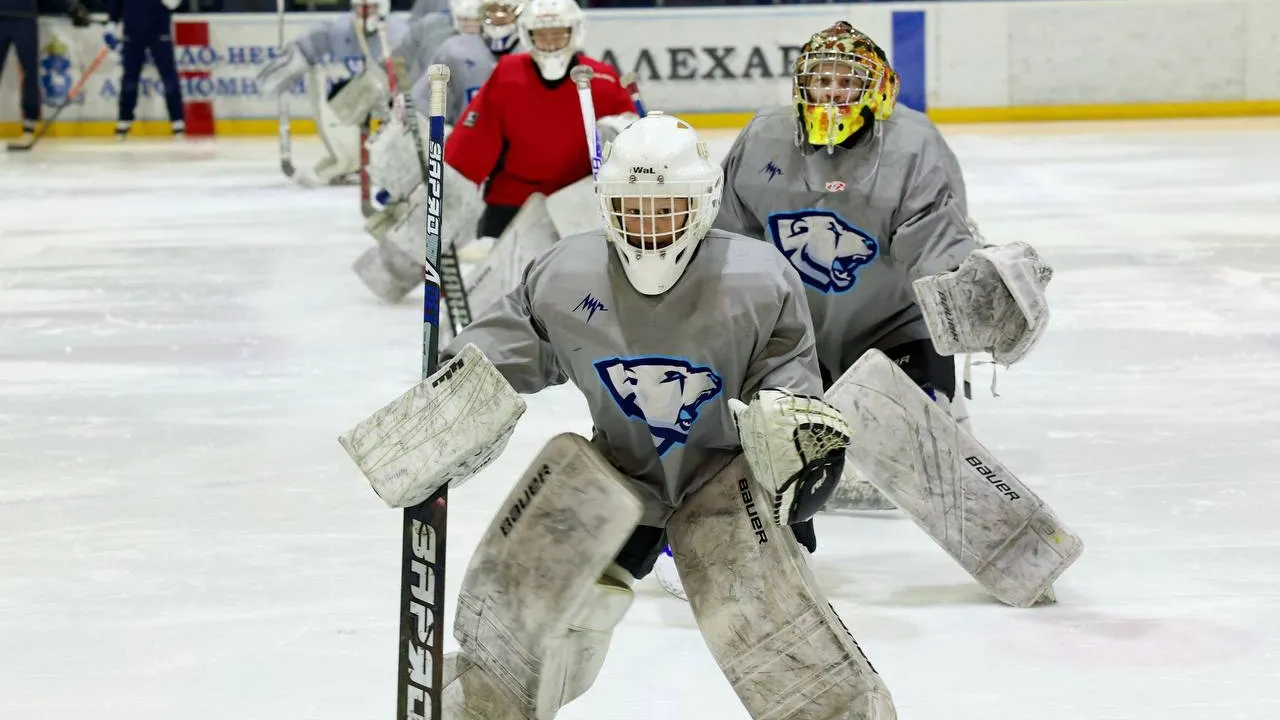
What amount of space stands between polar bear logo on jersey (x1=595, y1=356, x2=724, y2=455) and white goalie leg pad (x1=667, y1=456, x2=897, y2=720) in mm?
136

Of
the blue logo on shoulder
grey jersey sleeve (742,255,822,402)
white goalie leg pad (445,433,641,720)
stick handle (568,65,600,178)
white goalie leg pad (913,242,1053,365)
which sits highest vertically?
stick handle (568,65,600,178)

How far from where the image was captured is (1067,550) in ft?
11.1

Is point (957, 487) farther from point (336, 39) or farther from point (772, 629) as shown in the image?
point (336, 39)

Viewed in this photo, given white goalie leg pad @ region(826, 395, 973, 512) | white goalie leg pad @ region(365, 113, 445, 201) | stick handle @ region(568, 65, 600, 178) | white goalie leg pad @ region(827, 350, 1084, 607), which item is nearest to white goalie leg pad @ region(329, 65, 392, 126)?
white goalie leg pad @ region(365, 113, 445, 201)

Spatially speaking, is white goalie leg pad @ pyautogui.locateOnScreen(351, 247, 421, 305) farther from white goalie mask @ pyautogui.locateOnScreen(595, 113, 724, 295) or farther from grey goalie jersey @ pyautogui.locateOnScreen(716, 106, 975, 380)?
white goalie mask @ pyautogui.locateOnScreen(595, 113, 724, 295)

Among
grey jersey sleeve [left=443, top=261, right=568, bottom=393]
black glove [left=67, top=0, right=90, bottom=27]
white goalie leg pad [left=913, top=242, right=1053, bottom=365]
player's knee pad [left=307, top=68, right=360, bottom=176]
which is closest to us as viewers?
grey jersey sleeve [left=443, top=261, right=568, bottom=393]

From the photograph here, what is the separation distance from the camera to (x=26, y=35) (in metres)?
14.0

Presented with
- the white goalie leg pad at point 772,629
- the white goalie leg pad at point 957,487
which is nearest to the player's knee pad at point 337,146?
the white goalie leg pad at point 957,487

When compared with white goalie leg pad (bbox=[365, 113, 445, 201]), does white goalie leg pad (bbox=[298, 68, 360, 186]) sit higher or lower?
lower

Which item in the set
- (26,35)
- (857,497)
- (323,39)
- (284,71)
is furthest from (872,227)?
(26,35)

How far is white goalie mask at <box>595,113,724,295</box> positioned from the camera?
2398 mm

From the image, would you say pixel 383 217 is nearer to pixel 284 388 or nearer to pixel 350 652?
pixel 284 388

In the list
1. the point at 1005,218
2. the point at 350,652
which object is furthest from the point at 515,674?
the point at 1005,218

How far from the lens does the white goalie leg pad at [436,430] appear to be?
230 cm
